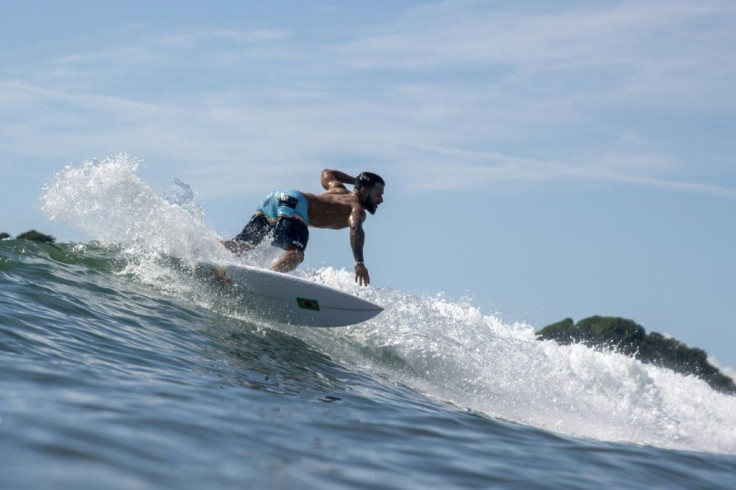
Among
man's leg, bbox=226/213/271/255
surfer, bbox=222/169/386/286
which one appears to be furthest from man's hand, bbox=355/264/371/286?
man's leg, bbox=226/213/271/255

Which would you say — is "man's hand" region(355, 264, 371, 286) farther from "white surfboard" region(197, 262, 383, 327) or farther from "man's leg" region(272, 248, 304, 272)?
"man's leg" region(272, 248, 304, 272)

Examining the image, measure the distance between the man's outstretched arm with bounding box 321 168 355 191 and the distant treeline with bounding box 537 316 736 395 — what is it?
9.91 metres

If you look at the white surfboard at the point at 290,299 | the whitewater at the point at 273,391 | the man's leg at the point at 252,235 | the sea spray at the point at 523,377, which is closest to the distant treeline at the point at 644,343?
the whitewater at the point at 273,391

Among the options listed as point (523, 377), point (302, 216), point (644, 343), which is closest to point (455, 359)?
point (523, 377)

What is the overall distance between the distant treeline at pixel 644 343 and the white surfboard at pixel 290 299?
434 inches

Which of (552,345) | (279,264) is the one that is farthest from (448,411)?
(552,345)

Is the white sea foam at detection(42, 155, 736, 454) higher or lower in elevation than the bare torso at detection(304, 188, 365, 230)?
lower

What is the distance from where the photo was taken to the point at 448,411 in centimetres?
740

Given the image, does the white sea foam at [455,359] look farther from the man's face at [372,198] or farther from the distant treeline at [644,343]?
the distant treeline at [644,343]

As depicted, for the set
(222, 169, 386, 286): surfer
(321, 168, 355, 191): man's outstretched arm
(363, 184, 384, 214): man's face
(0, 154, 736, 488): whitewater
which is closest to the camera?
(0, 154, 736, 488): whitewater

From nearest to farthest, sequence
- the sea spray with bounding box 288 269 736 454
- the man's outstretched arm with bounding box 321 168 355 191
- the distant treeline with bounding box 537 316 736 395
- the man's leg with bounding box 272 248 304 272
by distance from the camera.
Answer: the sea spray with bounding box 288 269 736 454
the man's leg with bounding box 272 248 304 272
the man's outstretched arm with bounding box 321 168 355 191
the distant treeline with bounding box 537 316 736 395

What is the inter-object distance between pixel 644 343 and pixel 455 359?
481 inches

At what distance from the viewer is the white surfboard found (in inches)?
356

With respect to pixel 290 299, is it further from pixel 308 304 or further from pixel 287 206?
pixel 287 206
